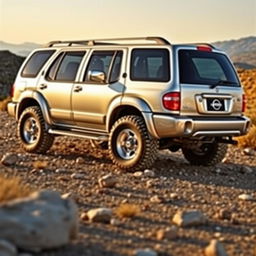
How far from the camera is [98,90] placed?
1066 cm

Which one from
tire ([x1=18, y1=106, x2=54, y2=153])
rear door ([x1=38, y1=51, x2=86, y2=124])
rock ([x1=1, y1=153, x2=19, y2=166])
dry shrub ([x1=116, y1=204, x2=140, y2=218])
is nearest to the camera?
dry shrub ([x1=116, y1=204, x2=140, y2=218])

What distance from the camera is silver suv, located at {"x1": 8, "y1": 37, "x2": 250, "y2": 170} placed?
9.77 m

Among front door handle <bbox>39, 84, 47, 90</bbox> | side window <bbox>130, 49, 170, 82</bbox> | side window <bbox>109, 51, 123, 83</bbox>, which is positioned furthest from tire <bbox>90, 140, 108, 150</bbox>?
side window <bbox>130, 49, 170, 82</bbox>

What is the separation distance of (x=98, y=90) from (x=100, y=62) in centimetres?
55

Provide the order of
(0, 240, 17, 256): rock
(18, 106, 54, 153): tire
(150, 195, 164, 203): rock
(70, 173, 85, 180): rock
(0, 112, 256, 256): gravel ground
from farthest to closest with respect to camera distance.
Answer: (18, 106, 54, 153): tire
(70, 173, 85, 180): rock
(150, 195, 164, 203): rock
(0, 112, 256, 256): gravel ground
(0, 240, 17, 256): rock

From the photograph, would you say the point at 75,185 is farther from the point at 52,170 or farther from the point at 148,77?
the point at 148,77

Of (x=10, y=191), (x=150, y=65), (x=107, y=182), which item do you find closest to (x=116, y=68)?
(x=150, y=65)

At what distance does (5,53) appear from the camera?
2435 inches

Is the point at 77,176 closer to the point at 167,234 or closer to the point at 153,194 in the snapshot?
the point at 153,194

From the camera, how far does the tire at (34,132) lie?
1176 cm

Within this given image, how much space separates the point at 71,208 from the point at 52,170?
15.5 feet

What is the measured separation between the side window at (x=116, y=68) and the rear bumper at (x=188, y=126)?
107 centimetres

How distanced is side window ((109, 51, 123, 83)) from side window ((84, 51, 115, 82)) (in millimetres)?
126

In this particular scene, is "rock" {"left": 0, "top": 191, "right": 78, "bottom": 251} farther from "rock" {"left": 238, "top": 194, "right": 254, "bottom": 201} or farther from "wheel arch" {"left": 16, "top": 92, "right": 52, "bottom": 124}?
"wheel arch" {"left": 16, "top": 92, "right": 52, "bottom": 124}
